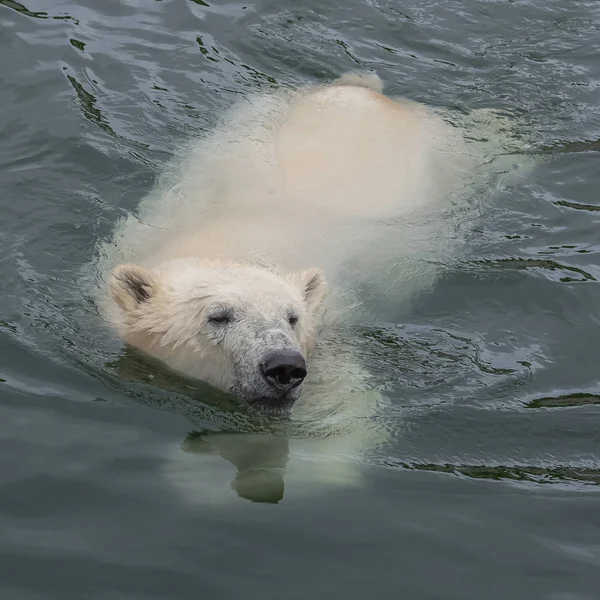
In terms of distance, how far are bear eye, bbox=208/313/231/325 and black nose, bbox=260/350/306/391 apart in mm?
475

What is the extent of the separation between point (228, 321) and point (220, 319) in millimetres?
53

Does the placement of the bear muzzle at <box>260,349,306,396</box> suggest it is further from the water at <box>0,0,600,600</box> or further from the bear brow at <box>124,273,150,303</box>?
the bear brow at <box>124,273,150,303</box>

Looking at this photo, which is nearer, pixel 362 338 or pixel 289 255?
pixel 362 338

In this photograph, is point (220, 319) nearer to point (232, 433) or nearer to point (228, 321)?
point (228, 321)

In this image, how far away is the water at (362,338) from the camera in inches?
164

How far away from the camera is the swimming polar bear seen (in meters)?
5.31

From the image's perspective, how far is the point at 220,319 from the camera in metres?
5.57

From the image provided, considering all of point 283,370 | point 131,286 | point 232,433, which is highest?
point 131,286

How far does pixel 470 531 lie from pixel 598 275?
10.9 ft

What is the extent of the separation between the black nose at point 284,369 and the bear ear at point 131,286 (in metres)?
1.11

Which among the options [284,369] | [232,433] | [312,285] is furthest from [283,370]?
[312,285]

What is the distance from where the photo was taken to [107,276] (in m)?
6.56

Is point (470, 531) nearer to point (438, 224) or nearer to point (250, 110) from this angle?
point (438, 224)

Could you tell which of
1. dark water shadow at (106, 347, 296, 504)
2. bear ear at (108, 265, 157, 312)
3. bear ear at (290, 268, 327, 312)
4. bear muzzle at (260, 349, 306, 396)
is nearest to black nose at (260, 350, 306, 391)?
bear muzzle at (260, 349, 306, 396)
